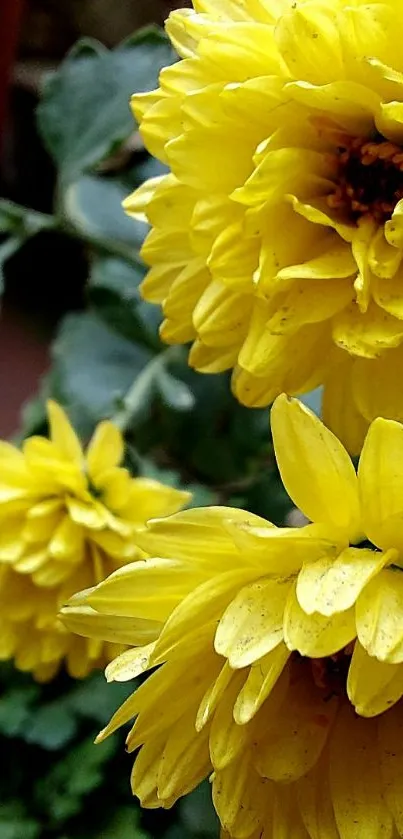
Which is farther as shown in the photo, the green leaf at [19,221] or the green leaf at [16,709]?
the green leaf at [19,221]

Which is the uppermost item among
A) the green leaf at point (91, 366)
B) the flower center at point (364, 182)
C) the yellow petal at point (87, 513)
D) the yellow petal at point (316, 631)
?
the flower center at point (364, 182)

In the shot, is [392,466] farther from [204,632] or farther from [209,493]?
[209,493]

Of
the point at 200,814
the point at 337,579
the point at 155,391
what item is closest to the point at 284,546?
the point at 337,579

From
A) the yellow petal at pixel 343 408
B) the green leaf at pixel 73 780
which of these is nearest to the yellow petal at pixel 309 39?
the yellow petal at pixel 343 408

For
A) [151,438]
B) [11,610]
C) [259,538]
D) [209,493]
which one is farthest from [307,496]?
[151,438]

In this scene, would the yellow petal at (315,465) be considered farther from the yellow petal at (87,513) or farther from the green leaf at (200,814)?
the green leaf at (200,814)

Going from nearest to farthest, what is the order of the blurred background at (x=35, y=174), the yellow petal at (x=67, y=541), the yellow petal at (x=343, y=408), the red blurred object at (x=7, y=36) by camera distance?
the yellow petal at (x=343, y=408)
the yellow petal at (x=67, y=541)
the red blurred object at (x=7, y=36)
the blurred background at (x=35, y=174)

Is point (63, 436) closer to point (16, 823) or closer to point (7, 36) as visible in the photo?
point (16, 823)
